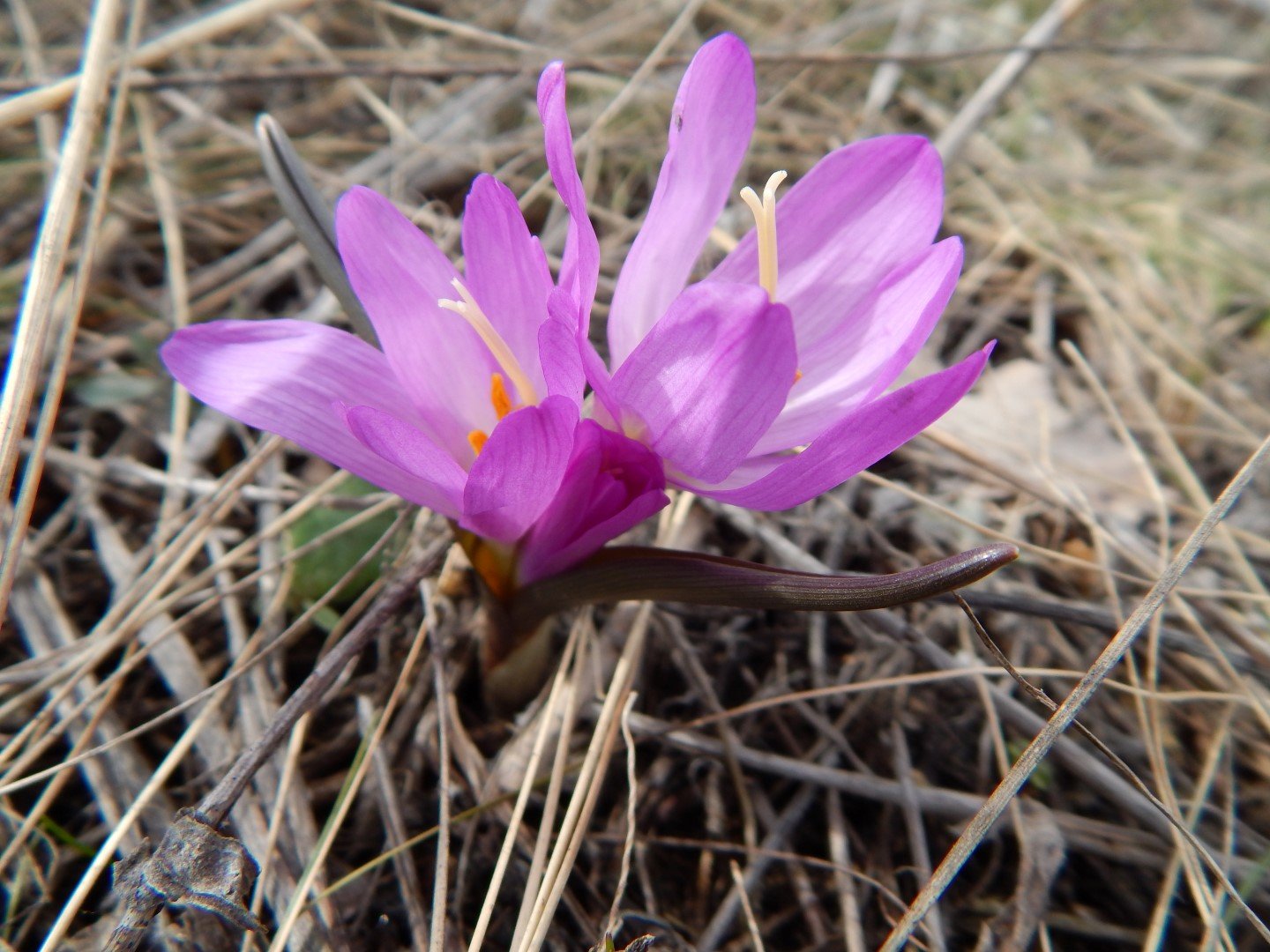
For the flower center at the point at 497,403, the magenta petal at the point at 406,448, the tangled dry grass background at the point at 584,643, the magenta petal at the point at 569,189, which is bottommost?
the tangled dry grass background at the point at 584,643

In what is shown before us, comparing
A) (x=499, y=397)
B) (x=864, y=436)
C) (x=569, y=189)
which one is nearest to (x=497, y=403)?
(x=499, y=397)

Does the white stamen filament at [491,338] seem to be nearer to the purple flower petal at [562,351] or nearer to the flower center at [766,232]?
the purple flower petal at [562,351]

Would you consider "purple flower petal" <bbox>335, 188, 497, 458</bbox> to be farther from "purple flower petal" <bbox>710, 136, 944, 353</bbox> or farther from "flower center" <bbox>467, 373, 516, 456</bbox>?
"purple flower petal" <bbox>710, 136, 944, 353</bbox>

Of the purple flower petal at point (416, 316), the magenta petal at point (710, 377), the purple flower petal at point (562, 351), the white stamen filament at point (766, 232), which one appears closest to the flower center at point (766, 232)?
the white stamen filament at point (766, 232)

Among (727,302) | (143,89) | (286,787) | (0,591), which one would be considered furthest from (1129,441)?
(143,89)

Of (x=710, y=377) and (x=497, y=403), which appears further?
(x=497, y=403)

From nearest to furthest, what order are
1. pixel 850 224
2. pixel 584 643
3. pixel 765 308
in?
1. pixel 765 308
2. pixel 850 224
3. pixel 584 643

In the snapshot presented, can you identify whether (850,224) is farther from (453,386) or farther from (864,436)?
(453,386)

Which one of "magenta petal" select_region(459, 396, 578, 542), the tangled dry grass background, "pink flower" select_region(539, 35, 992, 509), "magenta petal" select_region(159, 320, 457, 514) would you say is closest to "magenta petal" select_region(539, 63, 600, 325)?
"pink flower" select_region(539, 35, 992, 509)

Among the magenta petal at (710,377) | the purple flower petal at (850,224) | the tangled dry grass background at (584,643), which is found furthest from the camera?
the tangled dry grass background at (584,643)
